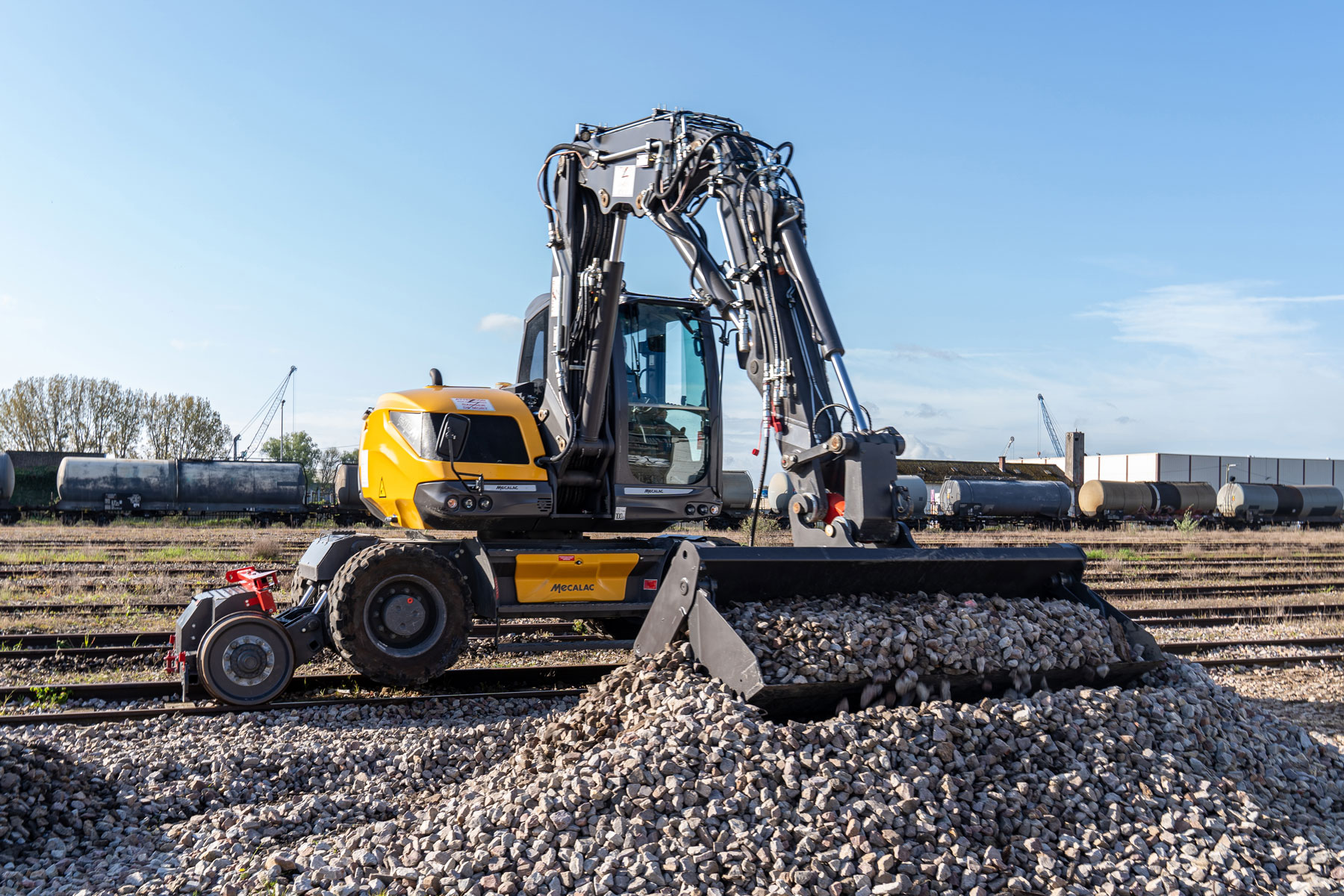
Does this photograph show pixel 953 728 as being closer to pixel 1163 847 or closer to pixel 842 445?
pixel 1163 847

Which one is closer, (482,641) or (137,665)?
(137,665)

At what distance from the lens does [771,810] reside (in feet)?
12.4

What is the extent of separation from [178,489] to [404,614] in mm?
26778

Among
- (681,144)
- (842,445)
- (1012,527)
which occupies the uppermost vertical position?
(681,144)

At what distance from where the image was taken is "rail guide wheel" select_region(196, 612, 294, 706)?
6.66 meters

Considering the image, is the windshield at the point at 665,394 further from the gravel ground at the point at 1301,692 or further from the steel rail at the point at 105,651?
the gravel ground at the point at 1301,692

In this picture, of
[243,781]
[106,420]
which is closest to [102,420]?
[106,420]

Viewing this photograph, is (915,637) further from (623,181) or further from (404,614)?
(623,181)

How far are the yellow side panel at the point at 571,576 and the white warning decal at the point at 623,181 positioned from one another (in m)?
3.11

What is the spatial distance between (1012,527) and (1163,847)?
109 ft

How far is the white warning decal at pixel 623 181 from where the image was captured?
24.6 feet

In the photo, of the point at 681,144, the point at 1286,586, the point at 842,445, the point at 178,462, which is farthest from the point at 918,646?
the point at 178,462

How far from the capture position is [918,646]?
4.79 meters

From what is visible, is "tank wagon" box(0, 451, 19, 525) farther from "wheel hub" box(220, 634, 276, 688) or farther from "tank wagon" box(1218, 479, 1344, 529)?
"tank wagon" box(1218, 479, 1344, 529)
